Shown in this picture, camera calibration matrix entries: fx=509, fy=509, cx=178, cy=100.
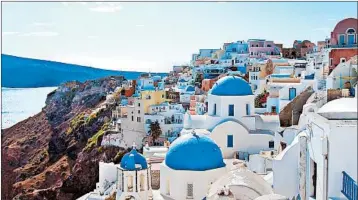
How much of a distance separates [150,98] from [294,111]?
10.3m

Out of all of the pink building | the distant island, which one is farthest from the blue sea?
the pink building

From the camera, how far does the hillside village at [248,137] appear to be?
3.71 meters

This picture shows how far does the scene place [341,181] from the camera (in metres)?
3.51

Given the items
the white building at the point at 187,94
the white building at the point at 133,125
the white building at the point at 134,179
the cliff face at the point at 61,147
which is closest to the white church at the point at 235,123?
the white building at the point at 134,179

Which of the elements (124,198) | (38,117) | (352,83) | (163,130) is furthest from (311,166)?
(38,117)

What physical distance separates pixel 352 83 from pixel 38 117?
28.5 m

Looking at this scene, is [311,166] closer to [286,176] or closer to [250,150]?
[286,176]

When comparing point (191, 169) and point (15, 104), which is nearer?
→ point (191, 169)

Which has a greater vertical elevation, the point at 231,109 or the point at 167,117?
the point at 231,109

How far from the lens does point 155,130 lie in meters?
17.9

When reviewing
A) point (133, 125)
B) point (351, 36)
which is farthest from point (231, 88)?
point (133, 125)

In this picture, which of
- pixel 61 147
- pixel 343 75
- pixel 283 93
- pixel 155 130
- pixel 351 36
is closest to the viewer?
pixel 343 75

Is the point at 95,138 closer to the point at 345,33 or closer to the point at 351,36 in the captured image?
the point at 345,33

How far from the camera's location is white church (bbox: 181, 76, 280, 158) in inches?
389
